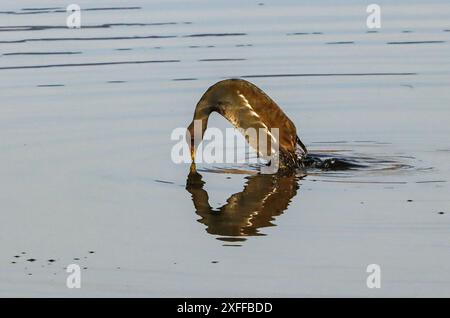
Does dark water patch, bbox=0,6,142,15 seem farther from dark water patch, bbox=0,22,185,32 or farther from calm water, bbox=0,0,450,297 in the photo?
dark water patch, bbox=0,22,185,32

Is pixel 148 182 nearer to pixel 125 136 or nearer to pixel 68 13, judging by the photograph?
pixel 125 136

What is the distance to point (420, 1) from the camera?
22.2 m

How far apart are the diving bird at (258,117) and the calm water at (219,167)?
27cm

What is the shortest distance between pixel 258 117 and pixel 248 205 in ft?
4.28

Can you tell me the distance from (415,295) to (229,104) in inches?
160

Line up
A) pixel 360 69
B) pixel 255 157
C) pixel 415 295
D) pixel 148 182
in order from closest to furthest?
pixel 415 295
pixel 148 182
pixel 255 157
pixel 360 69

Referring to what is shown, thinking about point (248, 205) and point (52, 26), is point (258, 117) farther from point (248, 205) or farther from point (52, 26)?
point (52, 26)

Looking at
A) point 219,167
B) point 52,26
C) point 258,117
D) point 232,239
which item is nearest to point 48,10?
point 52,26

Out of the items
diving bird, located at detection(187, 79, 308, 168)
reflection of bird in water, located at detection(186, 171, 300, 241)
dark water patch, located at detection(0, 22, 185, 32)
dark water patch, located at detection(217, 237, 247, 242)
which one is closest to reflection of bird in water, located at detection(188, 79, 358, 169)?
diving bird, located at detection(187, 79, 308, 168)

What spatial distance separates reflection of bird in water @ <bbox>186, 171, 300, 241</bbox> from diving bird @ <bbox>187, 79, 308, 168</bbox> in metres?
0.23

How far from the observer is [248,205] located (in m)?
10.7

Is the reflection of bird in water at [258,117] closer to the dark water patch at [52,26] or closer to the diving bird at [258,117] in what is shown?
the diving bird at [258,117]

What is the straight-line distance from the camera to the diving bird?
11.8 meters
